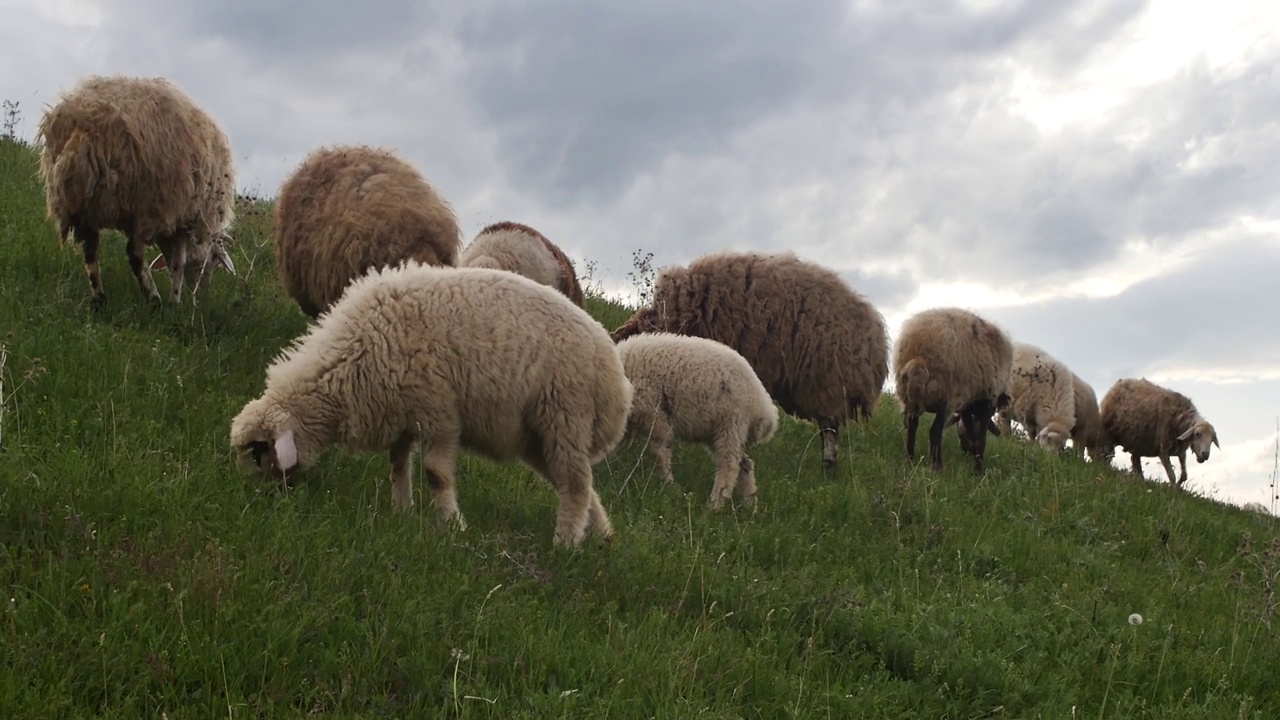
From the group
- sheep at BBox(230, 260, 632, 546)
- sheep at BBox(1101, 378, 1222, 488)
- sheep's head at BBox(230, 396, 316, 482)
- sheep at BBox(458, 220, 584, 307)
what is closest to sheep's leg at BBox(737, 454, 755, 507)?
sheep at BBox(230, 260, 632, 546)

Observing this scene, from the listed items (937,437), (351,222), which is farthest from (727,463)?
(937,437)

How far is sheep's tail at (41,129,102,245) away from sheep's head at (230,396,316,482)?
3186 mm

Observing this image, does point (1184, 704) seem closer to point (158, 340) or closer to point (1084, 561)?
point (1084, 561)

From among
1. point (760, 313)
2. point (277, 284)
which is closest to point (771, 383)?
point (760, 313)

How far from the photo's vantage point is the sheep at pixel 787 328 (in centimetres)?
1065

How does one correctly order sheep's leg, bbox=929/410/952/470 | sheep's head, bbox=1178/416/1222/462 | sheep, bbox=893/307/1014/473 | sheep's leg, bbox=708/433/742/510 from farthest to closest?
sheep's head, bbox=1178/416/1222/462 < sheep, bbox=893/307/1014/473 < sheep's leg, bbox=929/410/952/470 < sheep's leg, bbox=708/433/742/510

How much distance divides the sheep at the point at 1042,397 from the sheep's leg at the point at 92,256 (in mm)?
14003

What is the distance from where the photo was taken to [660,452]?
27.7 ft

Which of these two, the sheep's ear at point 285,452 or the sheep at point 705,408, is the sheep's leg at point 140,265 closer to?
the sheep's ear at point 285,452

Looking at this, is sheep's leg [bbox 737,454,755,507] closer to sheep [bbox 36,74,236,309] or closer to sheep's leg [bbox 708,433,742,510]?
sheep's leg [bbox 708,433,742,510]

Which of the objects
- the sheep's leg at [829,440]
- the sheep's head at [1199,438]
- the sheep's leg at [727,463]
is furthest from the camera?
the sheep's head at [1199,438]

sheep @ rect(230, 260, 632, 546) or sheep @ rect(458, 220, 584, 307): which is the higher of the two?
sheep @ rect(458, 220, 584, 307)

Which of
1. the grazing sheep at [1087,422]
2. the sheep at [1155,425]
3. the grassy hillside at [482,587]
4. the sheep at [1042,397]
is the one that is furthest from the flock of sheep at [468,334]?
the sheep at [1155,425]

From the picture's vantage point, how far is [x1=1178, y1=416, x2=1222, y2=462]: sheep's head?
63.3 feet
